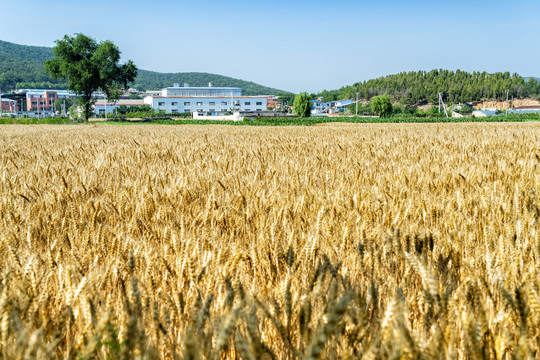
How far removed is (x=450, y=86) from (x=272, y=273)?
179022 mm

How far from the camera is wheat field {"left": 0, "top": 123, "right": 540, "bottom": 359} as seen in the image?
73 centimetres

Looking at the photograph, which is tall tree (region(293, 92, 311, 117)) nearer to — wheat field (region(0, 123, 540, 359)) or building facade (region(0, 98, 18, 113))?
wheat field (region(0, 123, 540, 359))

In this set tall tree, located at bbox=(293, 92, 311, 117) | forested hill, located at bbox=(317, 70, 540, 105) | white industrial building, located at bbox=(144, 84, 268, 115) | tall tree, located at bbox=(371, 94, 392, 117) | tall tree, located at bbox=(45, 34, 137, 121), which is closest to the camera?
tall tree, located at bbox=(45, 34, 137, 121)

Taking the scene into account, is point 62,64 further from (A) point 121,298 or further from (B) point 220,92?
→ (B) point 220,92

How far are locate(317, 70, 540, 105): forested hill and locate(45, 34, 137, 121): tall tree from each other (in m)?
133

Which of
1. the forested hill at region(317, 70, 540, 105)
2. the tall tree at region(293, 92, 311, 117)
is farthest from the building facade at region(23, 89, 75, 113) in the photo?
the forested hill at region(317, 70, 540, 105)

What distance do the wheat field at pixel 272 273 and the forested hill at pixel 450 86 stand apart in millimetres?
169132

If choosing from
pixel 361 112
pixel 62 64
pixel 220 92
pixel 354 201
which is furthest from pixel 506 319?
pixel 220 92

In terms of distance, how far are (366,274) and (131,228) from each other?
1.01 metres

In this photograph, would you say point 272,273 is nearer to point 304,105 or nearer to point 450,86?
point 304,105

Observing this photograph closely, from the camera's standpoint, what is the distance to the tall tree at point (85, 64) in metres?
53.3

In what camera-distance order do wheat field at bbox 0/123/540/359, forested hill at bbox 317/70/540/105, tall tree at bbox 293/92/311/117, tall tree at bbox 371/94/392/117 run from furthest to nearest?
forested hill at bbox 317/70/540/105
tall tree at bbox 371/94/392/117
tall tree at bbox 293/92/311/117
wheat field at bbox 0/123/540/359

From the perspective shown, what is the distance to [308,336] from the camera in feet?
2.65

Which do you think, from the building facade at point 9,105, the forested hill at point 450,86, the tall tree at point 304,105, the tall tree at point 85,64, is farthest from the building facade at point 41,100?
the forested hill at point 450,86
